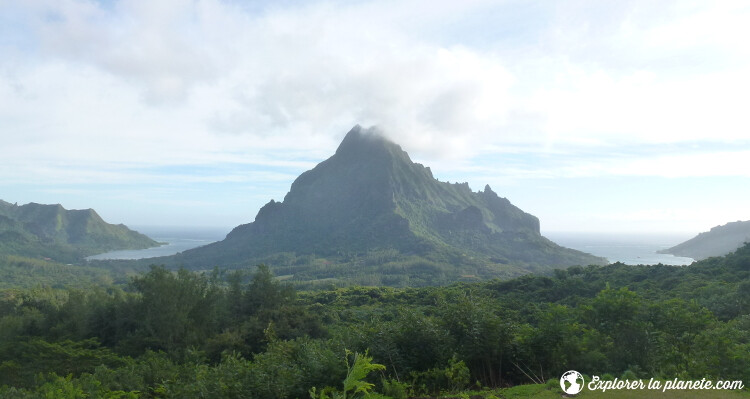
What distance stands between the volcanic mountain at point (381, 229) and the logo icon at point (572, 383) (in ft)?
287

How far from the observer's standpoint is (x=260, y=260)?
428 ft

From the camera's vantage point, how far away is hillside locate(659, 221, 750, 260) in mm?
117988

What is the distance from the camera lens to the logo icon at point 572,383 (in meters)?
6.82

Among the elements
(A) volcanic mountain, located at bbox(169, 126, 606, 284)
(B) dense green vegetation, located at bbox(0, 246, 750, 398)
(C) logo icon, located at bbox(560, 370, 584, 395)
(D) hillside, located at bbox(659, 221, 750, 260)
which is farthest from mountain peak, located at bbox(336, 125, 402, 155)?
(C) logo icon, located at bbox(560, 370, 584, 395)

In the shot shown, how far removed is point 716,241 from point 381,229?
104m

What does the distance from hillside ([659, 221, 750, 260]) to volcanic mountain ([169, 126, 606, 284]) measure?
31.5 m

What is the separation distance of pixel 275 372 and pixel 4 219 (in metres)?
209

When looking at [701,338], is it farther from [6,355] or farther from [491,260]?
[491,260]

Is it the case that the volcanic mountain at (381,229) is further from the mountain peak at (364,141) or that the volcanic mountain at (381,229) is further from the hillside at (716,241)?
the hillside at (716,241)

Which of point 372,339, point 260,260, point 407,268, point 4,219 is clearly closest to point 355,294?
point 372,339

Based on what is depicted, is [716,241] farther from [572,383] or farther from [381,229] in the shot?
[572,383]

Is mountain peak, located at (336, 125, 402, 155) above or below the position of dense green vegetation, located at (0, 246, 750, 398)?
above

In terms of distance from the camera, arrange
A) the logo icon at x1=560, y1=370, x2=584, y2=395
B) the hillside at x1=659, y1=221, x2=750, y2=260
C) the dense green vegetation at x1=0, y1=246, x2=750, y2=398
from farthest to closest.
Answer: the hillside at x1=659, y1=221, x2=750, y2=260, the dense green vegetation at x1=0, y1=246, x2=750, y2=398, the logo icon at x1=560, y1=370, x2=584, y2=395

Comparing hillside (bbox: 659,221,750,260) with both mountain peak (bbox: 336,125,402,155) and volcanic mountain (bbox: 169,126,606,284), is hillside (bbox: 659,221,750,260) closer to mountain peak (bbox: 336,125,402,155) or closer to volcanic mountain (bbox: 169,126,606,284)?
volcanic mountain (bbox: 169,126,606,284)
